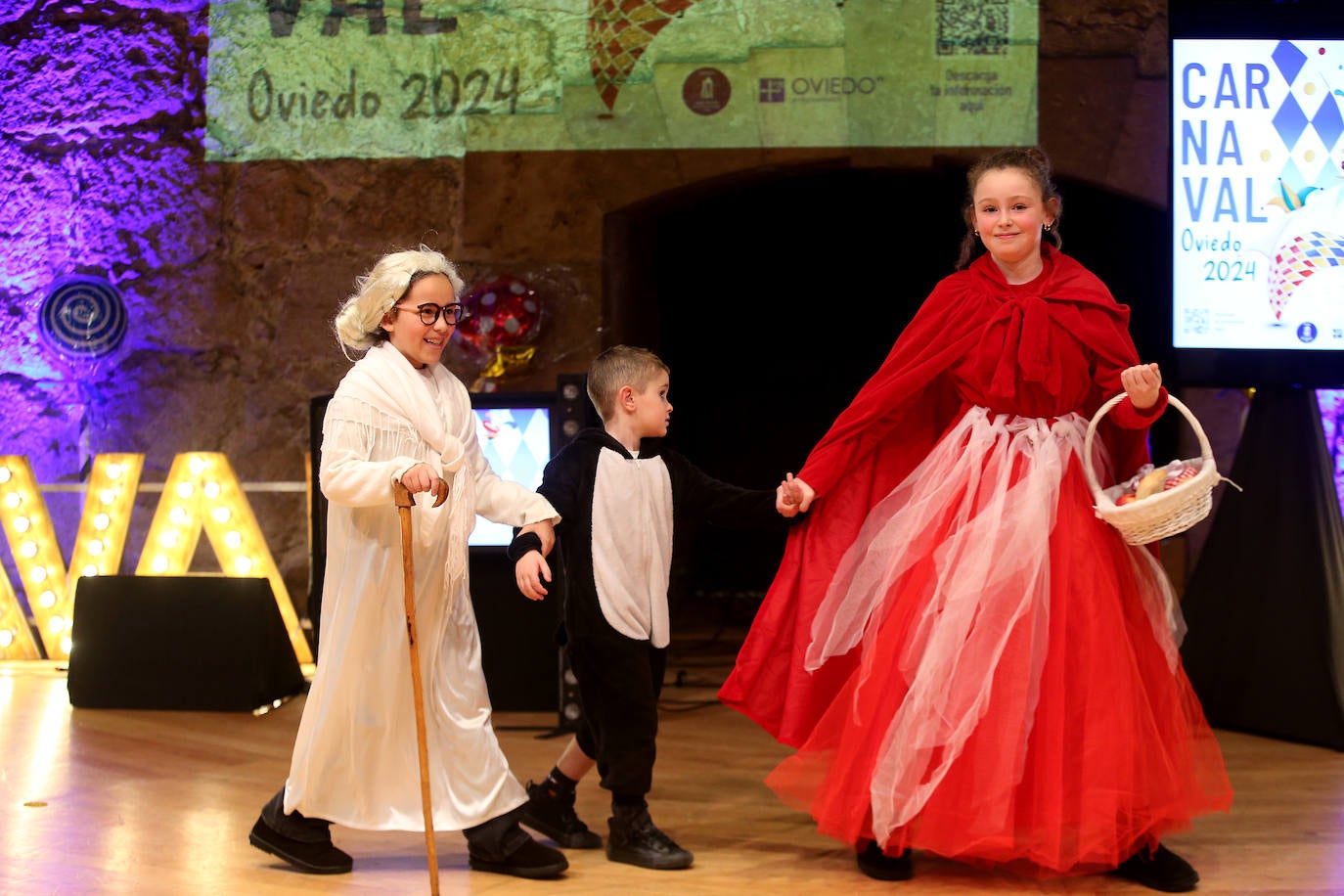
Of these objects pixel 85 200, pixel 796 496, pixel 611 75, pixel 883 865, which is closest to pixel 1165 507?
pixel 796 496

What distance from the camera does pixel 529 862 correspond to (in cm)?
285

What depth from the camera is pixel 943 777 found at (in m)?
2.73

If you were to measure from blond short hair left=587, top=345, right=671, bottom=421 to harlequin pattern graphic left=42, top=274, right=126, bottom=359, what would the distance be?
11.0 ft

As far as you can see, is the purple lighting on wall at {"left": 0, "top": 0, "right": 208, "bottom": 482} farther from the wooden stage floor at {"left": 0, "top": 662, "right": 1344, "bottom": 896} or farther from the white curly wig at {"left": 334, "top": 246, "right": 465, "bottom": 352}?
the white curly wig at {"left": 334, "top": 246, "right": 465, "bottom": 352}

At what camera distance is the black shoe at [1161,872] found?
277 cm

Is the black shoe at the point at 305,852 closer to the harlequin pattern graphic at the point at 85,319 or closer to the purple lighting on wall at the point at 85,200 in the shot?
the purple lighting on wall at the point at 85,200

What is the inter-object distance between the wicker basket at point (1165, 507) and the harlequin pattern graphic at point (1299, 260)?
6.07 ft

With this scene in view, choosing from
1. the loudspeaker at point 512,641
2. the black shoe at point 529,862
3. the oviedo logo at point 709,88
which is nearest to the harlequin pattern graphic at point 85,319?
the loudspeaker at point 512,641

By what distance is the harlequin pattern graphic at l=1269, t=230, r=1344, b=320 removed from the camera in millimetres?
4355

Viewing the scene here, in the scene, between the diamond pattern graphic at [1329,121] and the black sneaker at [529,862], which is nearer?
the black sneaker at [529,862]

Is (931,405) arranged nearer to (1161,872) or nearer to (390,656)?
(1161,872)

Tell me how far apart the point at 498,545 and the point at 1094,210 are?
3.18m

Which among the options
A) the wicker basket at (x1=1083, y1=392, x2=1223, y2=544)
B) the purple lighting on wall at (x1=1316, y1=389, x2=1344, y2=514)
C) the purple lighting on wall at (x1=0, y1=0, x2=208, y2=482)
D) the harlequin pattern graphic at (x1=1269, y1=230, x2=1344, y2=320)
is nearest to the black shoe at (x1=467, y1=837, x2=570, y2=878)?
the wicker basket at (x1=1083, y1=392, x2=1223, y2=544)
